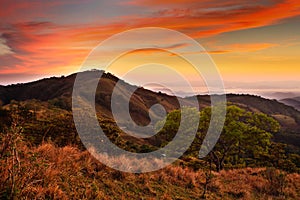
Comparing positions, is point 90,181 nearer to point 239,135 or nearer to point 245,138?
point 239,135

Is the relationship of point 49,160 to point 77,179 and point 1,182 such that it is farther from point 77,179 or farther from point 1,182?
point 1,182

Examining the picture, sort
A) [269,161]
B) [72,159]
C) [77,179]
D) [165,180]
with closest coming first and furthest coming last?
[77,179] → [72,159] → [165,180] → [269,161]

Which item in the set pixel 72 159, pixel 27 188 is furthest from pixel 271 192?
pixel 27 188

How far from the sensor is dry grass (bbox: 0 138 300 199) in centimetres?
553

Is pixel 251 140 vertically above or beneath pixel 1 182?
beneath

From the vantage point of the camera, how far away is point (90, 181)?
310 inches

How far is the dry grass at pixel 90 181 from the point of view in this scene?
5.53 m

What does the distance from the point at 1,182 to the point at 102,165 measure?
4288 mm

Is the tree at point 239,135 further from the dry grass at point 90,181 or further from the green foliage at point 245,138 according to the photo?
the dry grass at point 90,181

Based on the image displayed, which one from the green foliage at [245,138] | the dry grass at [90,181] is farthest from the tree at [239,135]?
the dry grass at [90,181]

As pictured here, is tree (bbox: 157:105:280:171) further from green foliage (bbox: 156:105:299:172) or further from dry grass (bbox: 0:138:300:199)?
dry grass (bbox: 0:138:300:199)

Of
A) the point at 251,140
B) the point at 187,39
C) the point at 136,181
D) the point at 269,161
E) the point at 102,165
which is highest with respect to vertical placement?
the point at 187,39

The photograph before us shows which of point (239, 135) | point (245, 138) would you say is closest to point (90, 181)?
point (239, 135)

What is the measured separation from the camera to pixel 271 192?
493 inches
